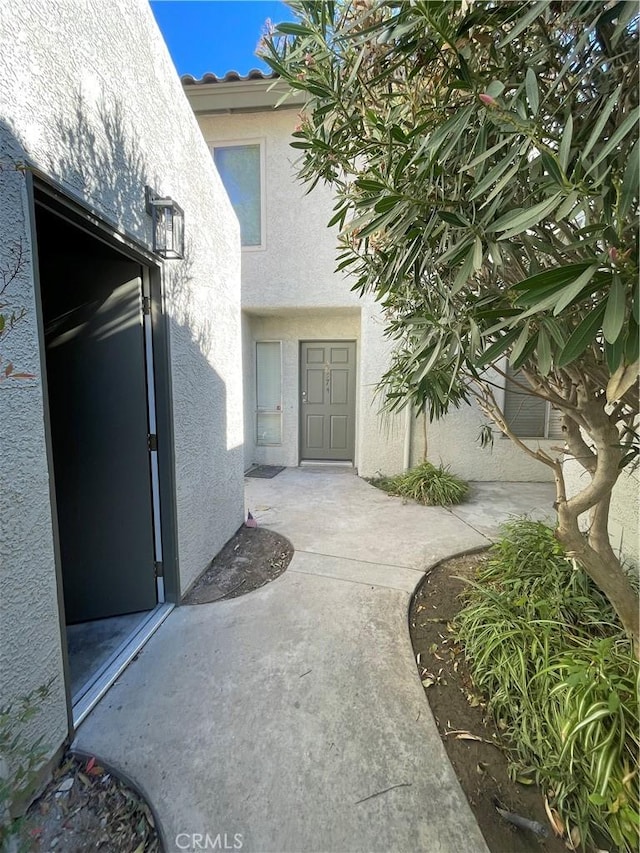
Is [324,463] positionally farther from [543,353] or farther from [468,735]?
[543,353]

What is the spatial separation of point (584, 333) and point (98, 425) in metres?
2.59

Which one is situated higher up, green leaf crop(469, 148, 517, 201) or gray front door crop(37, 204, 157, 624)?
green leaf crop(469, 148, 517, 201)

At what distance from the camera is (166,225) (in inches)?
91.5

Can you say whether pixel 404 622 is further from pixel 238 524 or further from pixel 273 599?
pixel 238 524

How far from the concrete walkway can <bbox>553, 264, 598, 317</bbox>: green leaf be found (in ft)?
5.77

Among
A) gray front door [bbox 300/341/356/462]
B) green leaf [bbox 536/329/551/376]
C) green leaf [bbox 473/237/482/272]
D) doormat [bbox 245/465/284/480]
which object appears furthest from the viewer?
gray front door [bbox 300/341/356/462]

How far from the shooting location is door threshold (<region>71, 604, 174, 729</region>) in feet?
5.81

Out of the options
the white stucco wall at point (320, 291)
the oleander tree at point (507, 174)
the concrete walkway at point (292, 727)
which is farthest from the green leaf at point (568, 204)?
the white stucco wall at point (320, 291)

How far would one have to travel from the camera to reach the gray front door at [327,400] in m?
6.52

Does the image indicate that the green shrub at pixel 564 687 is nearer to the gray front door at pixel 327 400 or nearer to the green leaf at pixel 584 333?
the green leaf at pixel 584 333

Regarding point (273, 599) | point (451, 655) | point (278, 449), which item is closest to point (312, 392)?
point (278, 449)

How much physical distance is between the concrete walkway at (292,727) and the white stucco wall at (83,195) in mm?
425

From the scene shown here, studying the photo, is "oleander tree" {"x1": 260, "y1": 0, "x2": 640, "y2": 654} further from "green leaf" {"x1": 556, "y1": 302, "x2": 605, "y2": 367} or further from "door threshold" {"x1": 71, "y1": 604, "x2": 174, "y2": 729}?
"door threshold" {"x1": 71, "y1": 604, "x2": 174, "y2": 729}

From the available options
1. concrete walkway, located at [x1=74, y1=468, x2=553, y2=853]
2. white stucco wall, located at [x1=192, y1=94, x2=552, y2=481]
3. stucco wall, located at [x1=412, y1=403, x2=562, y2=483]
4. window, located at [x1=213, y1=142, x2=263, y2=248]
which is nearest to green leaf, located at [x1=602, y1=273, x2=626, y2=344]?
concrete walkway, located at [x1=74, y1=468, x2=553, y2=853]
